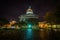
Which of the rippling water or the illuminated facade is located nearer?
the rippling water

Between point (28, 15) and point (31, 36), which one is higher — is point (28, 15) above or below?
above

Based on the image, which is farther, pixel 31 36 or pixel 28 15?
pixel 28 15

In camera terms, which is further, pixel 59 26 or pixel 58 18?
pixel 59 26

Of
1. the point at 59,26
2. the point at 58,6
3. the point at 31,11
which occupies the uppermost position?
the point at 31,11

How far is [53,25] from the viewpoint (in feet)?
237

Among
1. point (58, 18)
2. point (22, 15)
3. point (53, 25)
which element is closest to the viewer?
point (58, 18)

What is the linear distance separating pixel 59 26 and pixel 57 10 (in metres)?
11.8

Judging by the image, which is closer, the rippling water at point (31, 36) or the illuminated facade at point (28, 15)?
the rippling water at point (31, 36)

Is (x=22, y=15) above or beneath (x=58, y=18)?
above

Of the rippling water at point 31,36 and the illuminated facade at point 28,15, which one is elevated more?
the illuminated facade at point 28,15

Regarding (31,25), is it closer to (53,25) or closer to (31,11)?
(53,25)

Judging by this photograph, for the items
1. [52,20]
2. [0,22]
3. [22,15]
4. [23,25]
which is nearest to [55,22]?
[52,20]

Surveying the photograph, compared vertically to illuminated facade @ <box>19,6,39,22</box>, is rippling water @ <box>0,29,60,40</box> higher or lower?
lower

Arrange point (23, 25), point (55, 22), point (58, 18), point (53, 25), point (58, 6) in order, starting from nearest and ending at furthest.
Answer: point (58, 6), point (58, 18), point (55, 22), point (53, 25), point (23, 25)
